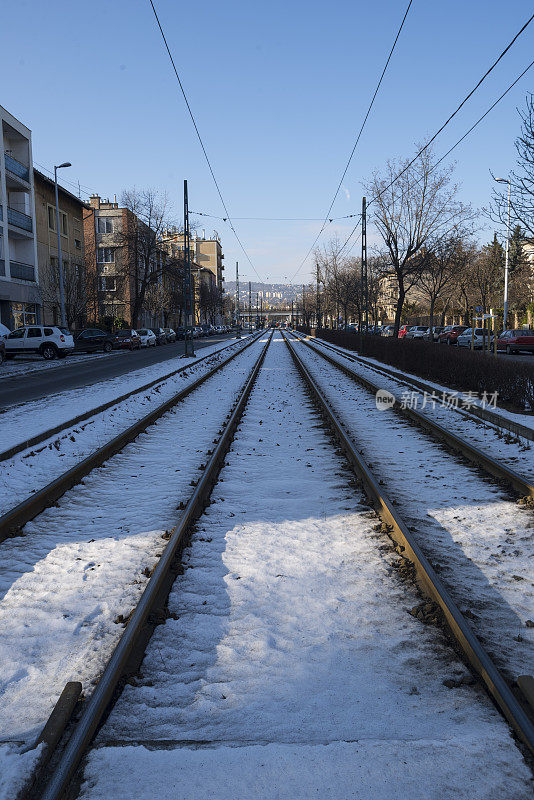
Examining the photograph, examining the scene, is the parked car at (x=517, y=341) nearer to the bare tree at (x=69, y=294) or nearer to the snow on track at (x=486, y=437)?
the snow on track at (x=486, y=437)

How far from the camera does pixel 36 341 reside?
32.2 meters

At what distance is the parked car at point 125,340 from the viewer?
44.3 meters

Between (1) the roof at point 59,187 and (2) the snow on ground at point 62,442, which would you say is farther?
(1) the roof at point 59,187

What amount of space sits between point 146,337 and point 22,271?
1265 cm

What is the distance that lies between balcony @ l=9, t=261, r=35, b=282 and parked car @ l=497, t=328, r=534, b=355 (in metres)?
30.7

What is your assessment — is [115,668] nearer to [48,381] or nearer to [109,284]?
[48,381]

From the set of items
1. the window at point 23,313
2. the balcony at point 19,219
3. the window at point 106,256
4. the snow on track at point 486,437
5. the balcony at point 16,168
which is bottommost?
the snow on track at point 486,437

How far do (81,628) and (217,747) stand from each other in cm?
138

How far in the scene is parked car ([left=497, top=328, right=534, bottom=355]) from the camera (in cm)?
3362

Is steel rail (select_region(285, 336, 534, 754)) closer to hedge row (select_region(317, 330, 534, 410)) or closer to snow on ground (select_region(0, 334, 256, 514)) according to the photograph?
snow on ground (select_region(0, 334, 256, 514))

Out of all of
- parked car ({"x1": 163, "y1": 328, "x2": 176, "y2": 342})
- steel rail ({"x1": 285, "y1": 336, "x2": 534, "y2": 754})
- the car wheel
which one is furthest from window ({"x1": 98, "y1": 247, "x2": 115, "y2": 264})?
steel rail ({"x1": 285, "y1": 336, "x2": 534, "y2": 754})

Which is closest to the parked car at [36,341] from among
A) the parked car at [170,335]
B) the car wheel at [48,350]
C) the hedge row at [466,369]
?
the car wheel at [48,350]

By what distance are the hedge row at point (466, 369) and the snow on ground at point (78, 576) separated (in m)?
7.48

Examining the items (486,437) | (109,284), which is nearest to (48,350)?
(486,437)
